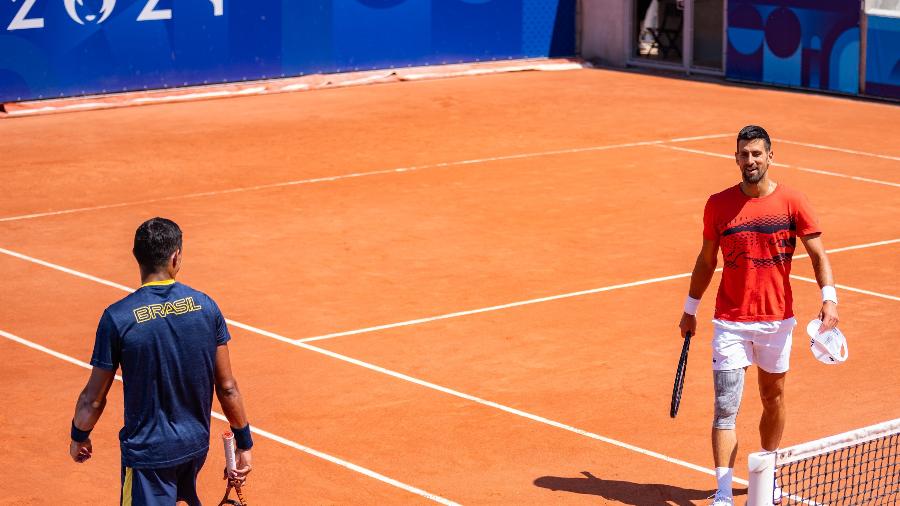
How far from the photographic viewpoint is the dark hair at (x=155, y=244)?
627 cm

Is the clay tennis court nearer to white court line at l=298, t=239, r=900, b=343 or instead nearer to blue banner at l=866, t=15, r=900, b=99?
white court line at l=298, t=239, r=900, b=343

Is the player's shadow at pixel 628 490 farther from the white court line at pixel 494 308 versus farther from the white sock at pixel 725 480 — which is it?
the white court line at pixel 494 308

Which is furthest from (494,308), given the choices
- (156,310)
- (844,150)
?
(844,150)

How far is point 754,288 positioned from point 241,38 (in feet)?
72.3

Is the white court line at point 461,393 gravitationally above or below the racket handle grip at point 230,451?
below

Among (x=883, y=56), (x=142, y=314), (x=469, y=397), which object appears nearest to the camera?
(x=142, y=314)

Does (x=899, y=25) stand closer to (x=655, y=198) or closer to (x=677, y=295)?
(x=655, y=198)

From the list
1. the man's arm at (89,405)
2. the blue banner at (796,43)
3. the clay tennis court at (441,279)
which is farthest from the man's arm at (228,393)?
the blue banner at (796,43)

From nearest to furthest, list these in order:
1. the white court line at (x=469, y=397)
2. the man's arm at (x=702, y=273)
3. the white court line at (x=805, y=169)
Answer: the man's arm at (x=702, y=273) < the white court line at (x=469, y=397) < the white court line at (x=805, y=169)

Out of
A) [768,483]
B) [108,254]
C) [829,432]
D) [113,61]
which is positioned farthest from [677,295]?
[113,61]

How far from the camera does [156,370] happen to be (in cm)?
631

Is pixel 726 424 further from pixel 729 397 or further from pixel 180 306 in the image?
pixel 180 306

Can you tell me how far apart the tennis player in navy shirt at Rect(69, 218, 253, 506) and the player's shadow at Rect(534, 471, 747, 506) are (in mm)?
3053

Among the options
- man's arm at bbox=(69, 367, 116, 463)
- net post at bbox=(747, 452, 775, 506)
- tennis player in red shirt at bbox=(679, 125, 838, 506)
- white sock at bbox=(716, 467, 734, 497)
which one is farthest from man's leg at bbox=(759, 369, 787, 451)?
man's arm at bbox=(69, 367, 116, 463)
